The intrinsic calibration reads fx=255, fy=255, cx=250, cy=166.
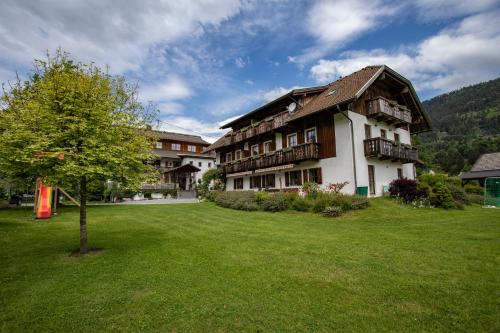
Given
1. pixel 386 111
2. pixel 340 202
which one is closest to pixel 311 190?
pixel 340 202

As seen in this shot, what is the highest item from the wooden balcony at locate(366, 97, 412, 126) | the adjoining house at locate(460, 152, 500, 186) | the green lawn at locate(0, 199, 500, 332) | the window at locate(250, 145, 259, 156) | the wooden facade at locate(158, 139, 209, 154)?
the wooden facade at locate(158, 139, 209, 154)

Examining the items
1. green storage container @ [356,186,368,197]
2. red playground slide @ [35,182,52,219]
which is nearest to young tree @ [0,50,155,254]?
red playground slide @ [35,182,52,219]

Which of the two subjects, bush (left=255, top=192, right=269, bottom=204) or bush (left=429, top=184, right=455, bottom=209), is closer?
bush (left=429, top=184, right=455, bottom=209)

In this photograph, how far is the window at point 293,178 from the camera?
71.5 feet

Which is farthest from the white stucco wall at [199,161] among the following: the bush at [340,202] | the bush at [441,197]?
the bush at [441,197]

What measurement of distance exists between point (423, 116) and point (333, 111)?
11497mm

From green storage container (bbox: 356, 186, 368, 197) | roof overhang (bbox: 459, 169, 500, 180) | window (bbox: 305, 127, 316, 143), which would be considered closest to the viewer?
green storage container (bbox: 356, 186, 368, 197)

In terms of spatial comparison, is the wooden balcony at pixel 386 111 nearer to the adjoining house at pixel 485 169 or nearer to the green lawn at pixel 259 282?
the green lawn at pixel 259 282

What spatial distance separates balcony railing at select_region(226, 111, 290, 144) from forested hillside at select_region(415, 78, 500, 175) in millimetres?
73740

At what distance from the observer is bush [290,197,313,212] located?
51.7 feet

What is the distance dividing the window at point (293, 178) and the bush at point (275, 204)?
4.61 meters

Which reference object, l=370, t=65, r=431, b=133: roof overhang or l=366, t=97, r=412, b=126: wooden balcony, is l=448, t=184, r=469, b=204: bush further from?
l=370, t=65, r=431, b=133: roof overhang

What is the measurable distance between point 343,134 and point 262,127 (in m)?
8.93

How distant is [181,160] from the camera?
1832 inches
